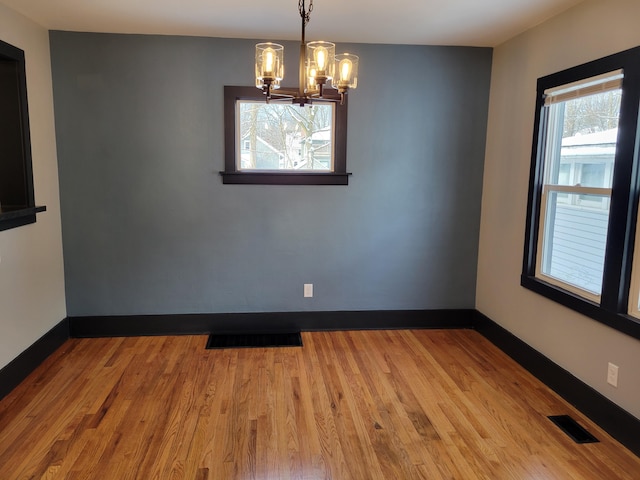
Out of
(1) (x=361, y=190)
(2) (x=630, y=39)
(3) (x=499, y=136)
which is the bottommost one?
(1) (x=361, y=190)

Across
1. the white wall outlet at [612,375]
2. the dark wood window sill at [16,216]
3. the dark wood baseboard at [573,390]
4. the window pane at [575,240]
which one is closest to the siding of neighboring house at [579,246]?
the window pane at [575,240]

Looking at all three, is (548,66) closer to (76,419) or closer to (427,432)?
(427,432)

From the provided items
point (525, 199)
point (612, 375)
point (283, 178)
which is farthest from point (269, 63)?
point (612, 375)

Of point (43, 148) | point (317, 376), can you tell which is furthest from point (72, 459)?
point (43, 148)

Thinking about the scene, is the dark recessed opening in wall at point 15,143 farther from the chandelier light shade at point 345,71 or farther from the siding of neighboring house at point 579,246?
the siding of neighboring house at point 579,246

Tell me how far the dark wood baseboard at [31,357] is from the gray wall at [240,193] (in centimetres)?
22

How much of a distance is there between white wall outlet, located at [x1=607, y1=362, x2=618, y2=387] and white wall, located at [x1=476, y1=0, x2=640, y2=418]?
0.04m

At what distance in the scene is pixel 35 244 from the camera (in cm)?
326

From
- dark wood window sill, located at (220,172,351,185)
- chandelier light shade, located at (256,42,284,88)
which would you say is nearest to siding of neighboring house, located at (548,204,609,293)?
dark wood window sill, located at (220,172,351,185)

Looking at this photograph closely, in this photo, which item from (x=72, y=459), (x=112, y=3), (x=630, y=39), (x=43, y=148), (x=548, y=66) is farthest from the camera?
(x=43, y=148)

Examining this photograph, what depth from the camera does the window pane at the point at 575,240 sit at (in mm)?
2697

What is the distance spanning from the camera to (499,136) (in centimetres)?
374

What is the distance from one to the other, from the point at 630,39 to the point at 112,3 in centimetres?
308

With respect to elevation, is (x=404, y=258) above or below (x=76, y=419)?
above
